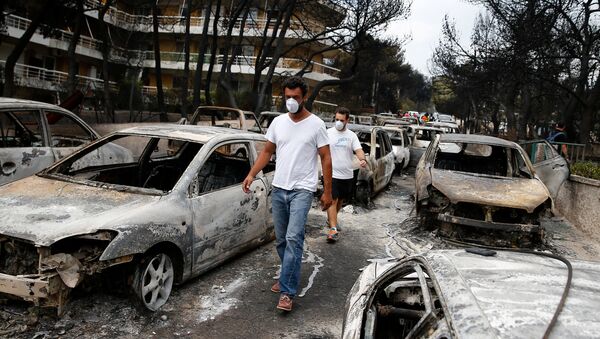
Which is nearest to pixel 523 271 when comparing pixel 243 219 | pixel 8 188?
pixel 243 219

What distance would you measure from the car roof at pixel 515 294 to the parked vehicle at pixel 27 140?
503 centimetres

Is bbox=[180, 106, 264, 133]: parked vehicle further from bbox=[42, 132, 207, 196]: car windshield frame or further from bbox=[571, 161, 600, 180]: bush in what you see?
bbox=[571, 161, 600, 180]: bush

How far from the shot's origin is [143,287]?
379 cm

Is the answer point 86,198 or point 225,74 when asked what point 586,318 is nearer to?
point 86,198

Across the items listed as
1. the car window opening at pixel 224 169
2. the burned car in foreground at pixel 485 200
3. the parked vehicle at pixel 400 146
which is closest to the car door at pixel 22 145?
the car window opening at pixel 224 169

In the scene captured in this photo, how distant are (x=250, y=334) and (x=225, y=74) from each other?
18.7 m

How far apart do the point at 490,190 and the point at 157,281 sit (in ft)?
15.6

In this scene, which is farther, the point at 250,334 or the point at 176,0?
the point at 176,0

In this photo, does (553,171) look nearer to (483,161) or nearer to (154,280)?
(483,161)

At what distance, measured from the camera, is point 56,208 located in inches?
150

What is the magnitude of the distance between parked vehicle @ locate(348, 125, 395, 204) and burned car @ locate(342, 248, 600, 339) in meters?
6.13

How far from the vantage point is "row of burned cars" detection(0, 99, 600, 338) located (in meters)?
2.04

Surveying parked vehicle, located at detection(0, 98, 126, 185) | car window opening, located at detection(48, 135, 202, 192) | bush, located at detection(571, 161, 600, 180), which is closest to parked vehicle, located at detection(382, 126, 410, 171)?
bush, located at detection(571, 161, 600, 180)

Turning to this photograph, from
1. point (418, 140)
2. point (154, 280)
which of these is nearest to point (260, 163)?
point (154, 280)
